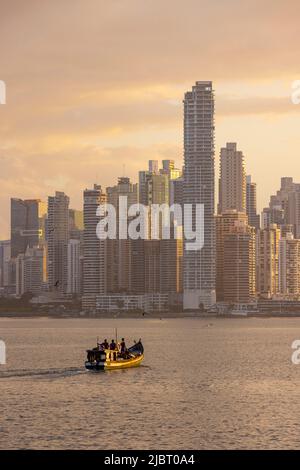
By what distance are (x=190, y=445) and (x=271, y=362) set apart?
67.6m

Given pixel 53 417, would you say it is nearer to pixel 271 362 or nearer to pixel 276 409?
pixel 276 409

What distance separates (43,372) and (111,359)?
6835mm

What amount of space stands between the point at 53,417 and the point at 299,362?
63340 millimetres

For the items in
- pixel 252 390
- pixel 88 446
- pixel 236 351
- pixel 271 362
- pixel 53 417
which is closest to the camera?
pixel 88 446

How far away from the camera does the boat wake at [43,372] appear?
337ft

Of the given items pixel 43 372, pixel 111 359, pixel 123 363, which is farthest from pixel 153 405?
pixel 43 372

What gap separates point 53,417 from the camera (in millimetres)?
74688

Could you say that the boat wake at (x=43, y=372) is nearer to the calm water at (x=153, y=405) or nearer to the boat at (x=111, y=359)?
the calm water at (x=153, y=405)

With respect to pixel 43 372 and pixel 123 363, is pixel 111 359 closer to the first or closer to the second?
pixel 123 363

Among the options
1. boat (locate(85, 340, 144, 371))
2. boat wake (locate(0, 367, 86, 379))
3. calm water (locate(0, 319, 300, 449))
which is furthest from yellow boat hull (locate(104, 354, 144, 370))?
boat wake (locate(0, 367, 86, 379))

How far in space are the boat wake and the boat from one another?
7.06ft
